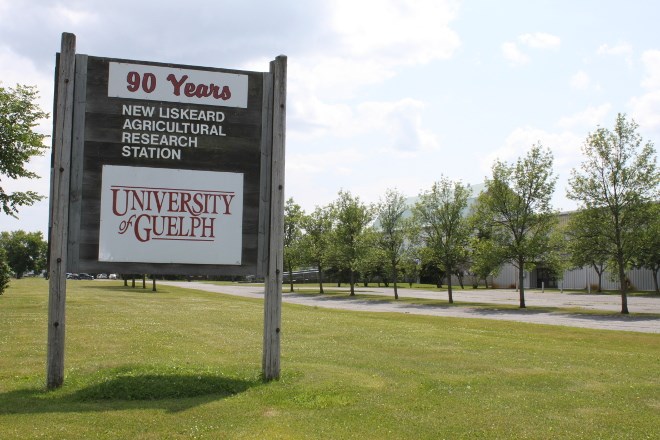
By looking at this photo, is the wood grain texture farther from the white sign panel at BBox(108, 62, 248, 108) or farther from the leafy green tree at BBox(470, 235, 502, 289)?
the leafy green tree at BBox(470, 235, 502, 289)

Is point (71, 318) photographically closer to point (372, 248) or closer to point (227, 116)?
point (227, 116)

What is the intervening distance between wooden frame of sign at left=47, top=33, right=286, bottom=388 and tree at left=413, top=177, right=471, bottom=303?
34466 millimetres

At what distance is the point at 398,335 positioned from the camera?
1698cm

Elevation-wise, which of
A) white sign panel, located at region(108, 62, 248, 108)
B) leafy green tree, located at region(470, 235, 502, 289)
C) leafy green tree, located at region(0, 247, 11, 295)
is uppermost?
white sign panel, located at region(108, 62, 248, 108)

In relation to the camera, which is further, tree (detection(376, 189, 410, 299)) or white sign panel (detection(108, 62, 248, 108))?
tree (detection(376, 189, 410, 299))

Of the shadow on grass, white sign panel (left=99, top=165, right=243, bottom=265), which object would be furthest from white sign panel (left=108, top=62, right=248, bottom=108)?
the shadow on grass

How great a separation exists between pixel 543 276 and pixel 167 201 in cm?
7451

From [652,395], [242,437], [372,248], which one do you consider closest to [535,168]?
[372,248]

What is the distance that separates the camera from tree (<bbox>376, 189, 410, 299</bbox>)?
1951 inches

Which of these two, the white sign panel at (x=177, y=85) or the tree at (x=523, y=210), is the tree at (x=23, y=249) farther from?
the white sign panel at (x=177, y=85)

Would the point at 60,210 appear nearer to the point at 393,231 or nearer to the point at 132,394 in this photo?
the point at 132,394

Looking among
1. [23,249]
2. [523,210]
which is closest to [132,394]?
[523,210]

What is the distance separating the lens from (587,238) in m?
33.3

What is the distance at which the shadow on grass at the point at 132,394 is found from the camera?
7914 mm
